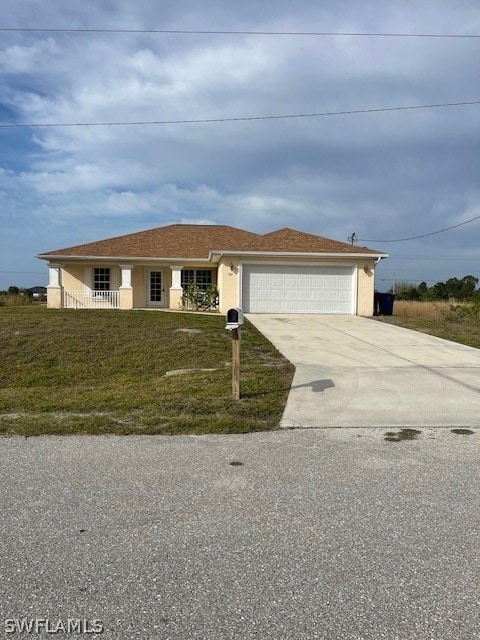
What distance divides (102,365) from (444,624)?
826cm

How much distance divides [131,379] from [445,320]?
14.9m

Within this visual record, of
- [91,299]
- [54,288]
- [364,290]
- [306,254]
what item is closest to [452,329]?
[364,290]

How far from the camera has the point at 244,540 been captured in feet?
9.96

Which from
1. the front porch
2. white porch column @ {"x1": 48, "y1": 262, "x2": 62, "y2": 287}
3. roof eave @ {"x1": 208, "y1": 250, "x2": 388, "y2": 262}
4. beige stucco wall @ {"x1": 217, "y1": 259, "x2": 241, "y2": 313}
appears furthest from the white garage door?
white porch column @ {"x1": 48, "y1": 262, "x2": 62, "y2": 287}

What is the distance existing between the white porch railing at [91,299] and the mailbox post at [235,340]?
18478 millimetres

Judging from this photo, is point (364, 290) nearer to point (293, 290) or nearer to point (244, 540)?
point (293, 290)

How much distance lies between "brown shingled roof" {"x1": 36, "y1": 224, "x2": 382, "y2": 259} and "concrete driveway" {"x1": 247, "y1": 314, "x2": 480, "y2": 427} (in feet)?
23.3

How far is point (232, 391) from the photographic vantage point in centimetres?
686

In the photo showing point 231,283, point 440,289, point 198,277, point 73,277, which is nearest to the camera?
point 231,283

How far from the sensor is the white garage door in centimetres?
2042

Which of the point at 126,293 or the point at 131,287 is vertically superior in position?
the point at 131,287

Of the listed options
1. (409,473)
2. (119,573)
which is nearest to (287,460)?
(409,473)

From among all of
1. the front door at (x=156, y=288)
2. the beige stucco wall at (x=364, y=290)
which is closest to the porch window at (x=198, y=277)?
the front door at (x=156, y=288)

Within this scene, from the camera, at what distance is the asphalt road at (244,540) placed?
2346mm
